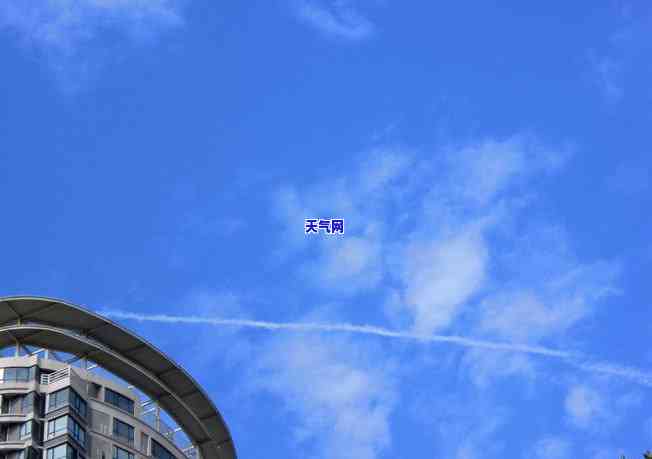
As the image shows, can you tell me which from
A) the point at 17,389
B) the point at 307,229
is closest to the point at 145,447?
the point at 17,389

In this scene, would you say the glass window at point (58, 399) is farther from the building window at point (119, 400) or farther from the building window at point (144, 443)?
the building window at point (144, 443)

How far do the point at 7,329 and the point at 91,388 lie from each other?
9.06 metres

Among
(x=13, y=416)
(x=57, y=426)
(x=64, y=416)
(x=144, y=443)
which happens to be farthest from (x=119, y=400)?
(x=13, y=416)

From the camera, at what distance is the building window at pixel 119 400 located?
427 feet

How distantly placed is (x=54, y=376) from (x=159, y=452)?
41.4 ft

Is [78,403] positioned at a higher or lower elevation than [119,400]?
lower

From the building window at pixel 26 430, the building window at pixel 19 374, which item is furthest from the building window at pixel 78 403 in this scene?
the building window at pixel 26 430

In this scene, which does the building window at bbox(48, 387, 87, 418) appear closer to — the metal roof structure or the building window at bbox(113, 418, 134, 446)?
the building window at bbox(113, 418, 134, 446)

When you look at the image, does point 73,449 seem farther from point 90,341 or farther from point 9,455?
point 90,341

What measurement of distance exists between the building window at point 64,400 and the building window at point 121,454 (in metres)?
4.42

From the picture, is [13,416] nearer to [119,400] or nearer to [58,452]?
[58,452]

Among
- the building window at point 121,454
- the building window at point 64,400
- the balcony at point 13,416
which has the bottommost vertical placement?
the building window at point 121,454

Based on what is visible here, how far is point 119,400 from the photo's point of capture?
5167 inches

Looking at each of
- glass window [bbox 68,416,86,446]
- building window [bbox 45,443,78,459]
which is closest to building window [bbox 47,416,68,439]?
glass window [bbox 68,416,86,446]
